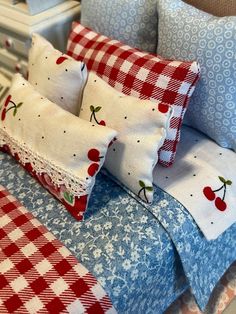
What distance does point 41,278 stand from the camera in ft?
2.85

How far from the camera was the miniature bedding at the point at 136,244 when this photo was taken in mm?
913

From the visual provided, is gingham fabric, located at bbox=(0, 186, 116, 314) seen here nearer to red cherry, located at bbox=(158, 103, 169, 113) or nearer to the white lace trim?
the white lace trim

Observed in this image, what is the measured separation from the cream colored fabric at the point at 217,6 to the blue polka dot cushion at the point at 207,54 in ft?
0.22

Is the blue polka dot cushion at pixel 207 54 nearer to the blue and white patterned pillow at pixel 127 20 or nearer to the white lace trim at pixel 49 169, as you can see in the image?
the blue and white patterned pillow at pixel 127 20

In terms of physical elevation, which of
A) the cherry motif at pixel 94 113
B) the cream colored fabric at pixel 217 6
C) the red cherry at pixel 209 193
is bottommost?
the red cherry at pixel 209 193

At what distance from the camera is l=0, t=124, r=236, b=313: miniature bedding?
0.91 m

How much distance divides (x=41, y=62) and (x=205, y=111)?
20.9 inches

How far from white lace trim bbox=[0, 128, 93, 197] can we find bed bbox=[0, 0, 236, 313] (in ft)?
0.27

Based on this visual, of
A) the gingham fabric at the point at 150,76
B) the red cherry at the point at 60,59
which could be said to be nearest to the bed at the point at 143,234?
the gingham fabric at the point at 150,76

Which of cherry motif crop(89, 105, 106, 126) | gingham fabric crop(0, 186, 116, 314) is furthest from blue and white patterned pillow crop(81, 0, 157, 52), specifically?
gingham fabric crop(0, 186, 116, 314)

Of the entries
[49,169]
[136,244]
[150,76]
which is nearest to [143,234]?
[136,244]

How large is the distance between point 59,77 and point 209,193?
554 mm

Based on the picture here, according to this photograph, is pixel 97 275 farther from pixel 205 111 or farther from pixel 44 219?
pixel 205 111

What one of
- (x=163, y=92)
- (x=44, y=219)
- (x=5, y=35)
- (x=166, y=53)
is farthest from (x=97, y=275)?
(x=5, y=35)
